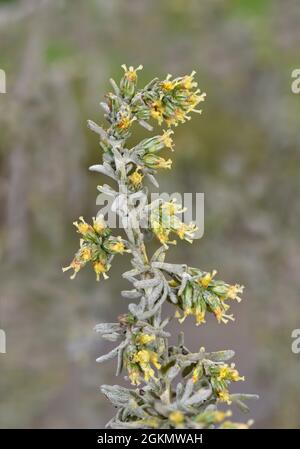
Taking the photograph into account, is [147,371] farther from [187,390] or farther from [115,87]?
[115,87]

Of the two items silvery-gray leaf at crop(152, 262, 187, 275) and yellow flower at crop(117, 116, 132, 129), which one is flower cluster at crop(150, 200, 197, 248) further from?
yellow flower at crop(117, 116, 132, 129)

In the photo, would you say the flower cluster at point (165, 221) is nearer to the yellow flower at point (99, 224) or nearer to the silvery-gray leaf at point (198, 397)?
the yellow flower at point (99, 224)

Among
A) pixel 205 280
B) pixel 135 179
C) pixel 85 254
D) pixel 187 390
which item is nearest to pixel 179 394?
pixel 187 390

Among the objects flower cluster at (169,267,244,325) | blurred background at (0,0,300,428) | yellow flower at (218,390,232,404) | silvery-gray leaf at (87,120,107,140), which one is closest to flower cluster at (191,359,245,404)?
yellow flower at (218,390,232,404)

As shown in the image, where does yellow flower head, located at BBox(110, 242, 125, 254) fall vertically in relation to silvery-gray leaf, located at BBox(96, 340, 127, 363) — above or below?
above

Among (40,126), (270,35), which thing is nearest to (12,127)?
(40,126)
